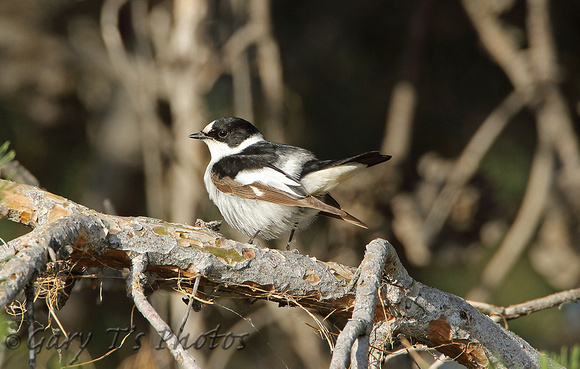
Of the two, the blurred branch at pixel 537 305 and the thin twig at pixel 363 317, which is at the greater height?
the thin twig at pixel 363 317

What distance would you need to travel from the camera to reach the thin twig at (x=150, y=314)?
4.33ft

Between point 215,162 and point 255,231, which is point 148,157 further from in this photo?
point 255,231

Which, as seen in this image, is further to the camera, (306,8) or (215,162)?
(306,8)

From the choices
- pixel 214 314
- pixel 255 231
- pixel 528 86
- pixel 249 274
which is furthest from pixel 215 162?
pixel 528 86

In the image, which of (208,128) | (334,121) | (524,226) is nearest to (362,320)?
(208,128)

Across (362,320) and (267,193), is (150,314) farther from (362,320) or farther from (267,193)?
(267,193)

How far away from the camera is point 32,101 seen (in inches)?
183

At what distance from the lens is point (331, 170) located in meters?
3.22

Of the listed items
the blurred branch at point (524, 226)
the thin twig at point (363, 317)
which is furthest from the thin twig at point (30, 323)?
the blurred branch at point (524, 226)

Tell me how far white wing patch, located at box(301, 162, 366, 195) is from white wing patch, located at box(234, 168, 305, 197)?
0.09m

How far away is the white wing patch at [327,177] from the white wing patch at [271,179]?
0.09 metres

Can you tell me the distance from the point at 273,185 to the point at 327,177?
1.01 ft

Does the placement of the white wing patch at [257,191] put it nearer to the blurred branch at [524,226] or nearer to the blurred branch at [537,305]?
the blurred branch at [537,305]

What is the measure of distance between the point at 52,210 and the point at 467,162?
11.1 ft
